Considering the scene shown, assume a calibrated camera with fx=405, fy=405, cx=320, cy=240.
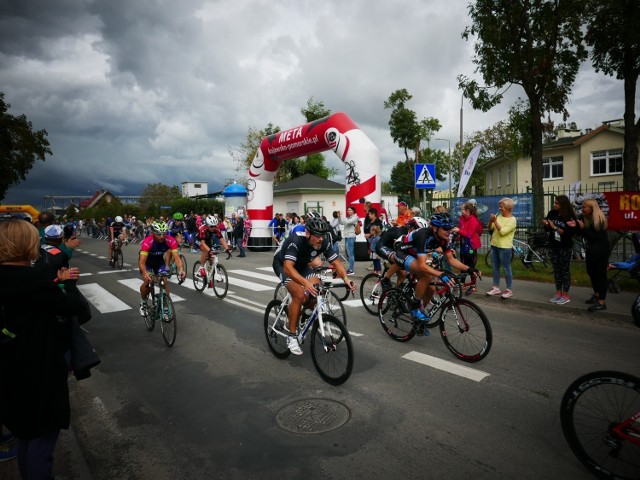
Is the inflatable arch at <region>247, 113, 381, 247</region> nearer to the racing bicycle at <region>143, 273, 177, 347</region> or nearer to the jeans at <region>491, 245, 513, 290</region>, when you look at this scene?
the jeans at <region>491, 245, 513, 290</region>

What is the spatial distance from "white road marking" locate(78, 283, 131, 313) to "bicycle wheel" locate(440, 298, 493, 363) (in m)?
7.01

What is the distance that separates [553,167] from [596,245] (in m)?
35.0

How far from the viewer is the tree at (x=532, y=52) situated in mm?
15188

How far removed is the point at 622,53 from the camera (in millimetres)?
13906

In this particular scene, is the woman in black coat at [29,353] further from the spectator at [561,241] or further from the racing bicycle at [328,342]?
the spectator at [561,241]

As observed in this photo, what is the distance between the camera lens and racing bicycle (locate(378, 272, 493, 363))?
5.08 metres

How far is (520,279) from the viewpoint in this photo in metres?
10.5

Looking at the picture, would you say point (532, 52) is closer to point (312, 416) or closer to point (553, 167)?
point (312, 416)

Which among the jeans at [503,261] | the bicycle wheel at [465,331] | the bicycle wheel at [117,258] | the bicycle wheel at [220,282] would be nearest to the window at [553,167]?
the jeans at [503,261]

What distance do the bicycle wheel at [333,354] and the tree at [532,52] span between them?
14.3 metres

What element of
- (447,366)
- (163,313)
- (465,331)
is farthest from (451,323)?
(163,313)

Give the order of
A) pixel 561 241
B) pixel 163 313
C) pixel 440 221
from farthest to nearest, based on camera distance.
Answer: pixel 561 241 → pixel 163 313 → pixel 440 221

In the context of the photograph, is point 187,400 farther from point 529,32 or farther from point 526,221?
point 529,32

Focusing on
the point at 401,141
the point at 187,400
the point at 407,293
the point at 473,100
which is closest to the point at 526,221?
the point at 473,100
